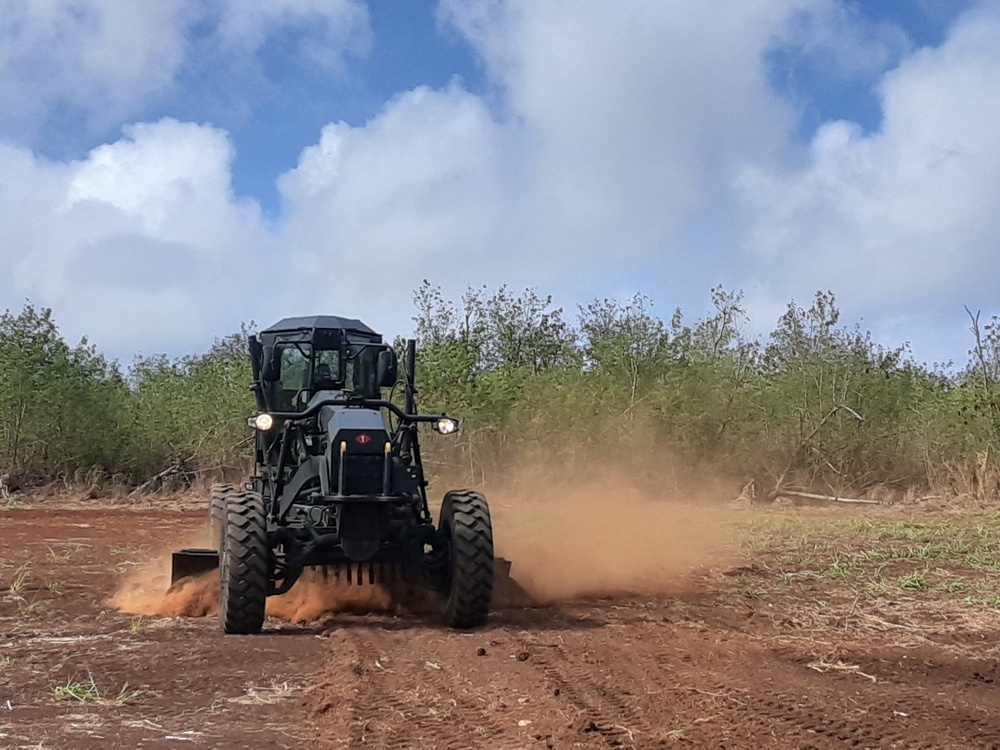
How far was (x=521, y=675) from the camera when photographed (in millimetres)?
6961

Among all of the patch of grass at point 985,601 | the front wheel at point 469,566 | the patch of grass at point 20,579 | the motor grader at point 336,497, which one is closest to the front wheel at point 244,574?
the motor grader at point 336,497

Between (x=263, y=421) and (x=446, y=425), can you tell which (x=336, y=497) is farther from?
(x=446, y=425)

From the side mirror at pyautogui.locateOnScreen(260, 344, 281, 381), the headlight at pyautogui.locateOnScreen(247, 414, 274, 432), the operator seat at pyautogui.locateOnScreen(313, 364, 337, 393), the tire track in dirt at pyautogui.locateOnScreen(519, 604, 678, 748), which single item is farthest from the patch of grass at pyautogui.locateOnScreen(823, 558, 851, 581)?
the headlight at pyautogui.locateOnScreen(247, 414, 274, 432)

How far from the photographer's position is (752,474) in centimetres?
2694

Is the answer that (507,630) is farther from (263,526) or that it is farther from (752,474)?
(752,474)

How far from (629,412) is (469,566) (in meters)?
17.6

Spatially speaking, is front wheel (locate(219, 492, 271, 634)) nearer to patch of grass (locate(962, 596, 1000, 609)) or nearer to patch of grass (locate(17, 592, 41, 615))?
patch of grass (locate(17, 592, 41, 615))

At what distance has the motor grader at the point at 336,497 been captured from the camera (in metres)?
8.73

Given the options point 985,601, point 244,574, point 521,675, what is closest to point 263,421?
point 244,574

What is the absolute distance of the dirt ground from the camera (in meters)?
5.65

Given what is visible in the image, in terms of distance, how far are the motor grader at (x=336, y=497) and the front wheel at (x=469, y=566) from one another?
0.03 feet

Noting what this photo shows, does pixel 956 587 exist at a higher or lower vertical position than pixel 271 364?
lower

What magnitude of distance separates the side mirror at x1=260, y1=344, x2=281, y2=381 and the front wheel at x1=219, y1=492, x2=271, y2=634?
1943 mm

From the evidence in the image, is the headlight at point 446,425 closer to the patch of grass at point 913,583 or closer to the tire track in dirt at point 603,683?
the tire track in dirt at point 603,683
